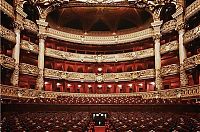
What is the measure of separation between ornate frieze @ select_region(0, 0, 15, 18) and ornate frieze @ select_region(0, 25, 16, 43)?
1.32 m

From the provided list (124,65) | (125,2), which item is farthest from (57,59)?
(125,2)

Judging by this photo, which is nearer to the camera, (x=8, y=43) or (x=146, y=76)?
(x=8, y=43)

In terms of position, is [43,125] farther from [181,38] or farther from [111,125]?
[181,38]

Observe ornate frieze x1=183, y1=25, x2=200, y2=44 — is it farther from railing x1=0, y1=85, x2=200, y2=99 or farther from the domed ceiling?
the domed ceiling

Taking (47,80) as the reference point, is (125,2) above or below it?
above

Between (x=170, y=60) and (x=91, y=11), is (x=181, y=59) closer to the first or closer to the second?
(x=170, y=60)

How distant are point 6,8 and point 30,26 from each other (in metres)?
5.12

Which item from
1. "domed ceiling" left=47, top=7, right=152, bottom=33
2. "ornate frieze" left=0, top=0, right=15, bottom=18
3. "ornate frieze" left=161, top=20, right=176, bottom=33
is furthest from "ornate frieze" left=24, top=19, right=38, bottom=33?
"ornate frieze" left=161, top=20, right=176, bottom=33

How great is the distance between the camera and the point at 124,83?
27438 millimetres

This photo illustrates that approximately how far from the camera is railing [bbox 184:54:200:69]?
17.0 metres

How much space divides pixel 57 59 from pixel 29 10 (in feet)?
20.9

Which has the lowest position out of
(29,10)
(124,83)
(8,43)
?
(124,83)

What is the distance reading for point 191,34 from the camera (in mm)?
18578

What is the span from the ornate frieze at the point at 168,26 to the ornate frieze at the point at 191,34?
276cm
